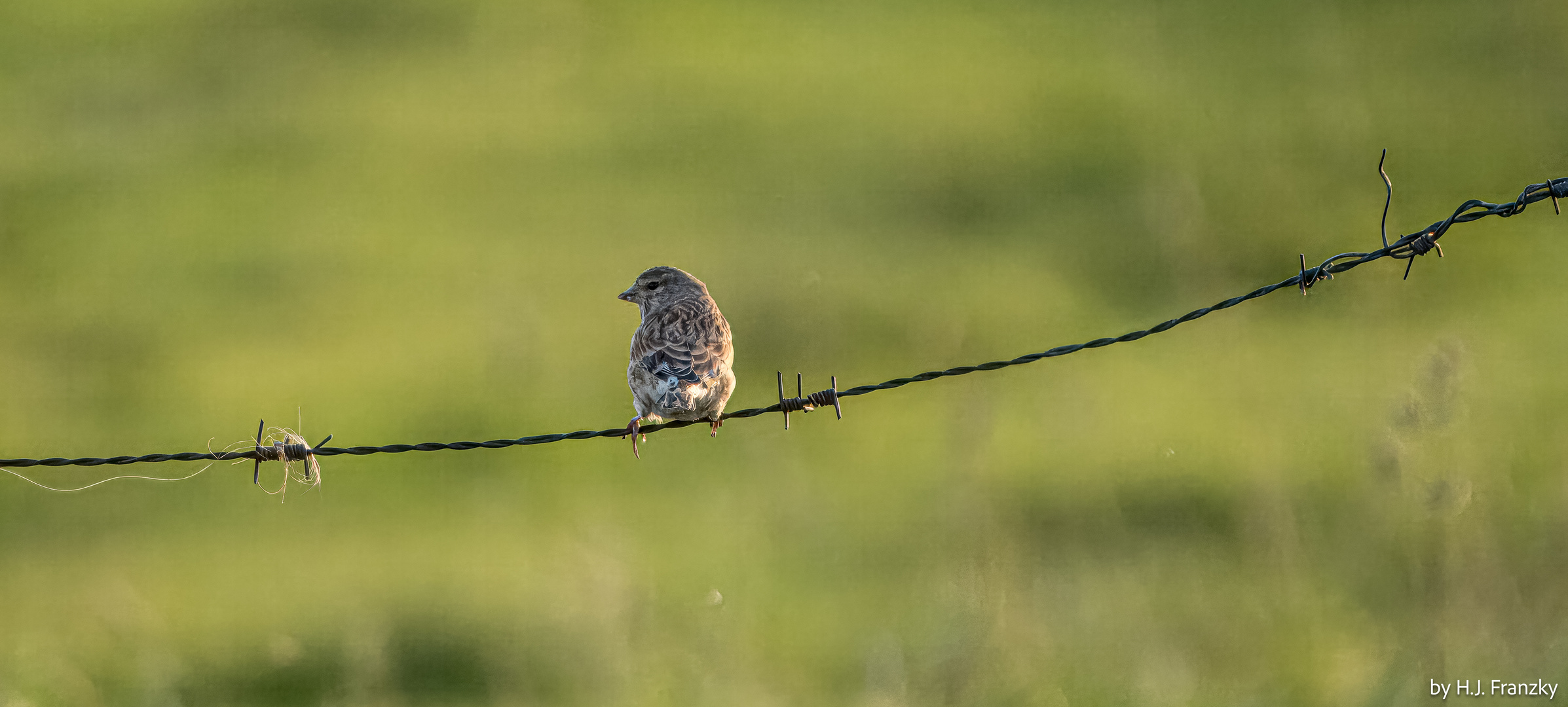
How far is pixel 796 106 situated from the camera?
23.5 meters

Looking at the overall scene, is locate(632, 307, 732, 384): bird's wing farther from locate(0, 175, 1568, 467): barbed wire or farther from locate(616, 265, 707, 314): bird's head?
locate(0, 175, 1568, 467): barbed wire

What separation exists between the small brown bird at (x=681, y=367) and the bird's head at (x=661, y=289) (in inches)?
12.8

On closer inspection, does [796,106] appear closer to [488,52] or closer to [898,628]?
[488,52]

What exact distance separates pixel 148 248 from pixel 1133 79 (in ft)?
45.7

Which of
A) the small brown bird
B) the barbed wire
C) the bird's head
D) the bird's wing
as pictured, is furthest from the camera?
the bird's head

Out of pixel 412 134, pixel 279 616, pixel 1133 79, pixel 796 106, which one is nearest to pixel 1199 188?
pixel 1133 79

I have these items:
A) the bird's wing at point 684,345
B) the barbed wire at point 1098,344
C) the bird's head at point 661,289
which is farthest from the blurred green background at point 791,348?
the bird's wing at point 684,345

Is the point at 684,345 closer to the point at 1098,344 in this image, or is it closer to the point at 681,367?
the point at 681,367

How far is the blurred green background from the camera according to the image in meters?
11.4


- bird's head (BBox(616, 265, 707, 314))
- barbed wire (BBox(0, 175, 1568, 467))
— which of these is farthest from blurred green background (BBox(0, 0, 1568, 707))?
bird's head (BBox(616, 265, 707, 314))

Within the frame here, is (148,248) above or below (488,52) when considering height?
below

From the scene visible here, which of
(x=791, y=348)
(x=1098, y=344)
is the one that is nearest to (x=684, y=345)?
(x=1098, y=344)

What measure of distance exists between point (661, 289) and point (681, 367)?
1568 mm

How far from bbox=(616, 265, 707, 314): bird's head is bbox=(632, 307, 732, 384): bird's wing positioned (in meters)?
0.53
